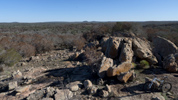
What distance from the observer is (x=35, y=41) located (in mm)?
14500

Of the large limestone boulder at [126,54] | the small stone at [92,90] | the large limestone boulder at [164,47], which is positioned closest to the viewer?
the small stone at [92,90]

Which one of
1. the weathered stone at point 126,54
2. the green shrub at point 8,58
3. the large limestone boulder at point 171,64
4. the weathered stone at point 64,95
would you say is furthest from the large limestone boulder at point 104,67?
the green shrub at point 8,58

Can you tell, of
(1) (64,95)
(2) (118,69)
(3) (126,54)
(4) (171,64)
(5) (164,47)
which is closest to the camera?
(1) (64,95)

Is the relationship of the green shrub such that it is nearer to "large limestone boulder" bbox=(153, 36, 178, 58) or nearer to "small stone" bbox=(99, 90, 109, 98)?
"small stone" bbox=(99, 90, 109, 98)

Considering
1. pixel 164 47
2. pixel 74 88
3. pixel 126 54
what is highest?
pixel 164 47

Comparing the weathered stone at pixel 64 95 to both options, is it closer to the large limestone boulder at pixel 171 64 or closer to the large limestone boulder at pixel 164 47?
the large limestone boulder at pixel 171 64

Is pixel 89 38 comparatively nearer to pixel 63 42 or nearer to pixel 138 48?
pixel 63 42

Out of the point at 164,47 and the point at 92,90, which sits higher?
the point at 164,47

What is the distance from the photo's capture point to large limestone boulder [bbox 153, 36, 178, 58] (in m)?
8.54

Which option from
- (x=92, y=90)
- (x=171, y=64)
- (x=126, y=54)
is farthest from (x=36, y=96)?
(x=171, y=64)

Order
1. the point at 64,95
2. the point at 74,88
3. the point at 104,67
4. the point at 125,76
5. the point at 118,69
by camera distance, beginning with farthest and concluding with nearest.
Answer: the point at 104,67 < the point at 118,69 < the point at 125,76 < the point at 74,88 < the point at 64,95

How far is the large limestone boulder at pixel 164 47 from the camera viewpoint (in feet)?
28.0

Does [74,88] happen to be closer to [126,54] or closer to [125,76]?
[125,76]

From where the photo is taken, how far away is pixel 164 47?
29.4 ft
